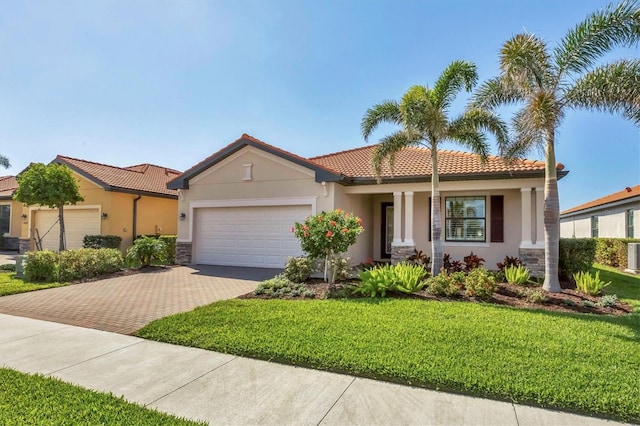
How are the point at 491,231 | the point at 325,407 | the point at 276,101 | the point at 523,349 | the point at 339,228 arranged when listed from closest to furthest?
the point at 325,407, the point at 523,349, the point at 339,228, the point at 491,231, the point at 276,101

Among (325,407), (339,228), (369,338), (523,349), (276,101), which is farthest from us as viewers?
(276,101)

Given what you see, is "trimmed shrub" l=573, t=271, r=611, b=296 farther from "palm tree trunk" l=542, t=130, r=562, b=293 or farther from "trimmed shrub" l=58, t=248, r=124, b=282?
"trimmed shrub" l=58, t=248, r=124, b=282

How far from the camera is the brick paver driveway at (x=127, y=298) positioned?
21.6ft

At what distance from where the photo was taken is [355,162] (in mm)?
15398

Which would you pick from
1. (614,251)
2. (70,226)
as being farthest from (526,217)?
(70,226)

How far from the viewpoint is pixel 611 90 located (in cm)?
797

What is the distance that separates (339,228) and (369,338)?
A: 393 cm

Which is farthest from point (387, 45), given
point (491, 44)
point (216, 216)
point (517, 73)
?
point (216, 216)

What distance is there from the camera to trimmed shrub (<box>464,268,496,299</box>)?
803cm

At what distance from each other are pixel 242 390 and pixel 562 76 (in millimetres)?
10141

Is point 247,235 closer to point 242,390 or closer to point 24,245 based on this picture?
point 242,390

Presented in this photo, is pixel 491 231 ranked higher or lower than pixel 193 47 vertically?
lower

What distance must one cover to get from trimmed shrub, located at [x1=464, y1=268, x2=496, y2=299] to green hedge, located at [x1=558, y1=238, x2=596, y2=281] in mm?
4299

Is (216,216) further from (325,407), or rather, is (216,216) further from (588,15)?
(588,15)
